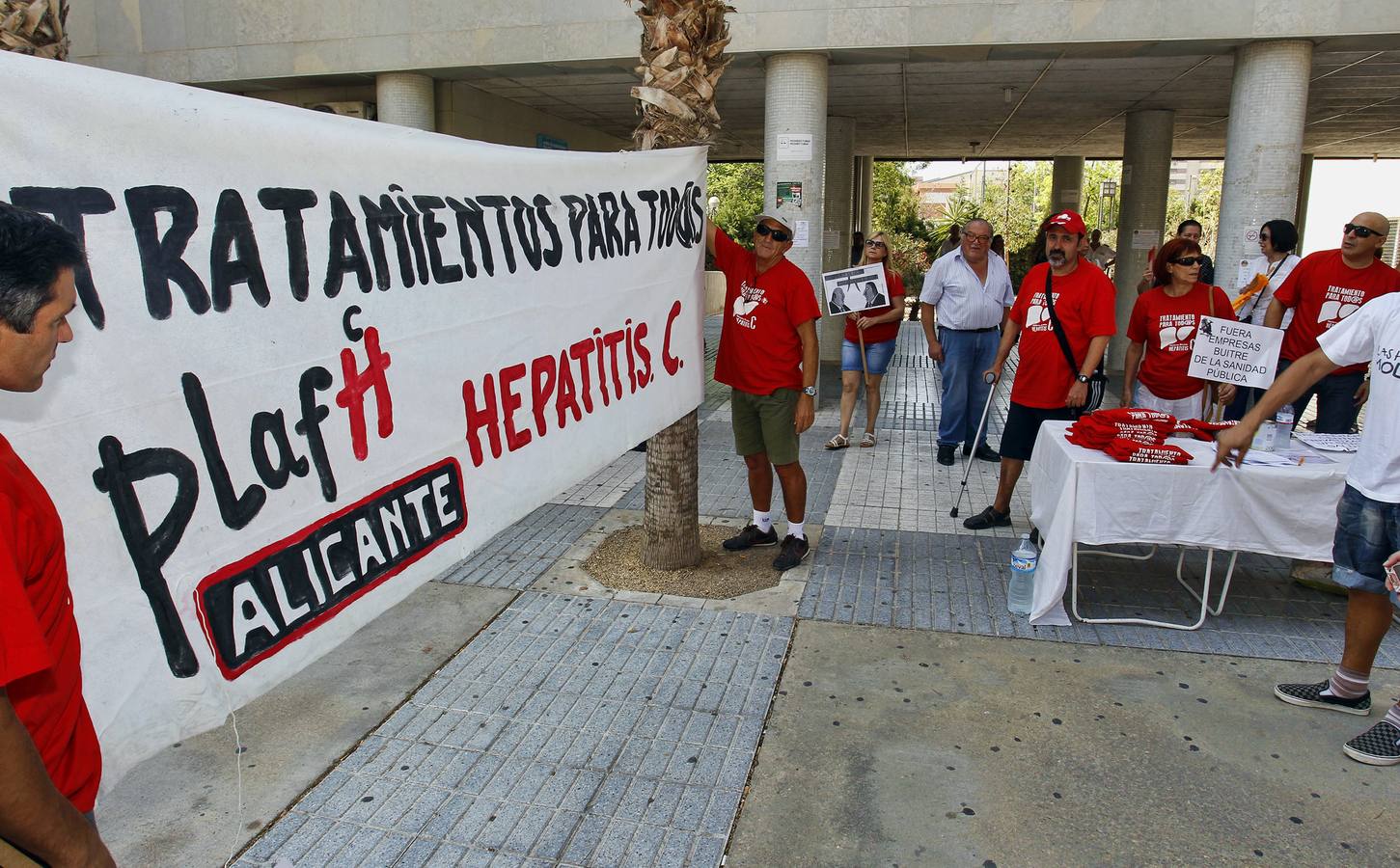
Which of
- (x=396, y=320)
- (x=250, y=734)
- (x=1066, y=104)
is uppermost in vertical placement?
(x=1066, y=104)

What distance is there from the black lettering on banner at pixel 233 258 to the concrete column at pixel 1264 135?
28.7 feet

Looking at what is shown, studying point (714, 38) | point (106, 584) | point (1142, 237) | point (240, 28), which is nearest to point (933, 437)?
point (714, 38)

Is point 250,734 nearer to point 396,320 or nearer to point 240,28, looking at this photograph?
point 396,320

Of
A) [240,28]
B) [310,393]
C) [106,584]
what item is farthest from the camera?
[240,28]

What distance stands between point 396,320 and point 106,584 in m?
1.02

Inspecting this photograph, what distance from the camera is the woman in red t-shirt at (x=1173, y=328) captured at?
5.41 metres

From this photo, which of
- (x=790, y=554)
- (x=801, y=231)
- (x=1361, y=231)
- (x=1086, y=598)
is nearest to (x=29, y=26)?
(x=790, y=554)

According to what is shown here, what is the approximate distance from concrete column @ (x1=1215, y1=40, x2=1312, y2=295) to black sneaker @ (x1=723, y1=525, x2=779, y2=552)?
223 inches

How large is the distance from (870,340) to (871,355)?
142 millimetres

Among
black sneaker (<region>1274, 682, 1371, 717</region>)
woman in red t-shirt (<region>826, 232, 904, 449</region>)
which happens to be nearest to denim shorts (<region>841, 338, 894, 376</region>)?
woman in red t-shirt (<region>826, 232, 904, 449</region>)

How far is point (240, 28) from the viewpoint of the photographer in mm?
10320

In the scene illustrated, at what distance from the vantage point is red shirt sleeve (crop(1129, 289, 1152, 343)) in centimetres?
552

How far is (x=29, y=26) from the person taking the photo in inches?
227

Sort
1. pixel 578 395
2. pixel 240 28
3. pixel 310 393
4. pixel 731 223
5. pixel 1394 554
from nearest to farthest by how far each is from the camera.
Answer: pixel 310 393
pixel 1394 554
pixel 578 395
pixel 240 28
pixel 731 223
